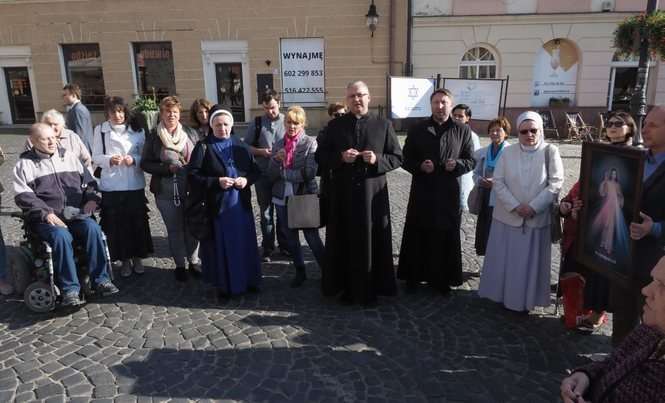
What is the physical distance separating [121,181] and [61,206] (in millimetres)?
625

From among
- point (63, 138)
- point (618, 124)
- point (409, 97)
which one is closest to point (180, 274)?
point (63, 138)

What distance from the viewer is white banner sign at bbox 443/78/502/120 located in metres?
7.51

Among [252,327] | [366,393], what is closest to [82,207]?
[252,327]

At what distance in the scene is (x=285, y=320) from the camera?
4.05 meters

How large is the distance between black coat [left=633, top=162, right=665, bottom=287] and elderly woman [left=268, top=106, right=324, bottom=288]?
109 inches

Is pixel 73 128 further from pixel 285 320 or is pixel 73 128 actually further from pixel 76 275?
pixel 285 320

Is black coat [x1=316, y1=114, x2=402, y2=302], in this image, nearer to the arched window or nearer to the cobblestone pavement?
the cobblestone pavement

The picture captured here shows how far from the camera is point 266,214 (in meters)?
5.52

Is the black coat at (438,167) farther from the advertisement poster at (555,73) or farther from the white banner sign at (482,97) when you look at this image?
the advertisement poster at (555,73)

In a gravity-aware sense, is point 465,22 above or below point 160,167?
above

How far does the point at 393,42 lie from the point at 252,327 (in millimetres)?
14328

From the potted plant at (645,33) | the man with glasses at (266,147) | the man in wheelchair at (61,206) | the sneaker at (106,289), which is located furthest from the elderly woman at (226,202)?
Result: the potted plant at (645,33)

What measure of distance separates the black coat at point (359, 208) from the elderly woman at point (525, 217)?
972mm

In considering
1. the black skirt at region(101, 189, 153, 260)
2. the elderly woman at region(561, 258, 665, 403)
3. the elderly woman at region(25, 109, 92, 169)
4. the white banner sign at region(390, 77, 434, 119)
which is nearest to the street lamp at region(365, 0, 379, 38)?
the white banner sign at region(390, 77, 434, 119)
